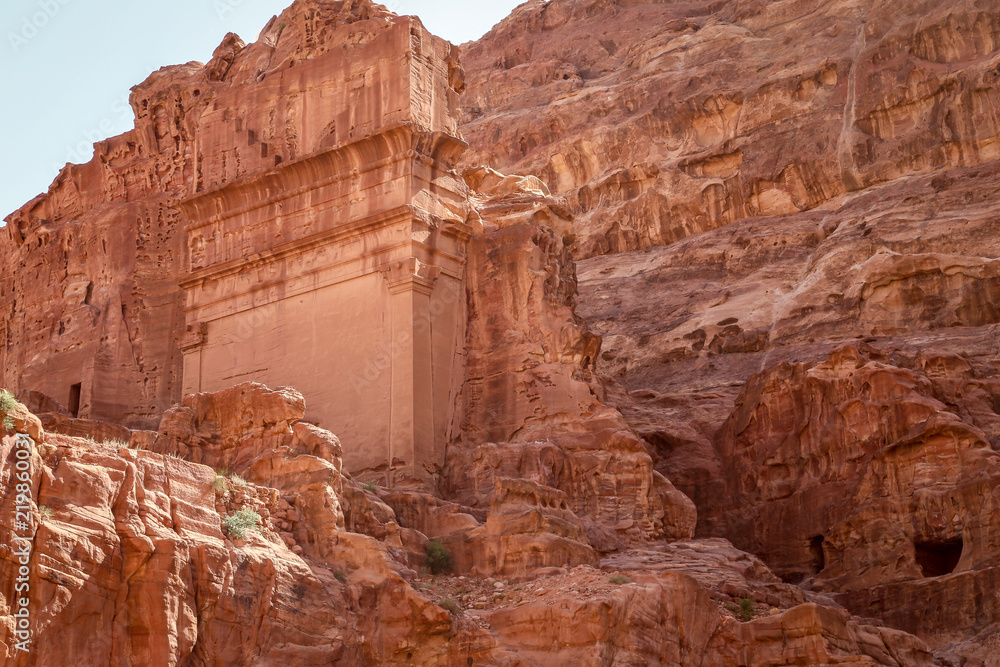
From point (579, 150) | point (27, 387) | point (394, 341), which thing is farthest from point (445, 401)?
point (579, 150)

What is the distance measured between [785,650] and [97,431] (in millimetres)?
10374

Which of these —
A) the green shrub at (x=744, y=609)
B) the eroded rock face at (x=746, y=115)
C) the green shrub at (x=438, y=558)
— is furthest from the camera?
the eroded rock face at (x=746, y=115)

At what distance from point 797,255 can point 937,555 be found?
17957 mm

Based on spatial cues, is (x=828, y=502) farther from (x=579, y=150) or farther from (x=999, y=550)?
(x=579, y=150)

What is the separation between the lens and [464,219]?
29531 millimetres

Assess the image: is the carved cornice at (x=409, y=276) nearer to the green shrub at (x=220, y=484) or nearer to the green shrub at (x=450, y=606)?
the green shrub at (x=450, y=606)

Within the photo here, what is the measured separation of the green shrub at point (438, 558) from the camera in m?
22.4

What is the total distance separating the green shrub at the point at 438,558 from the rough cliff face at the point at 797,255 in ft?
25.3

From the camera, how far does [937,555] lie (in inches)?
1059

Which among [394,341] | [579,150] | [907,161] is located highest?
[579,150]

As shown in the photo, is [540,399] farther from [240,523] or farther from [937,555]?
[240,523]

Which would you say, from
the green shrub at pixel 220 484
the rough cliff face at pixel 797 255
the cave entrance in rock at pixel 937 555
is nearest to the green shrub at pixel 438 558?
the green shrub at pixel 220 484

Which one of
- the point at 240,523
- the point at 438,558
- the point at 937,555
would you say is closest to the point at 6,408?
the point at 240,523
